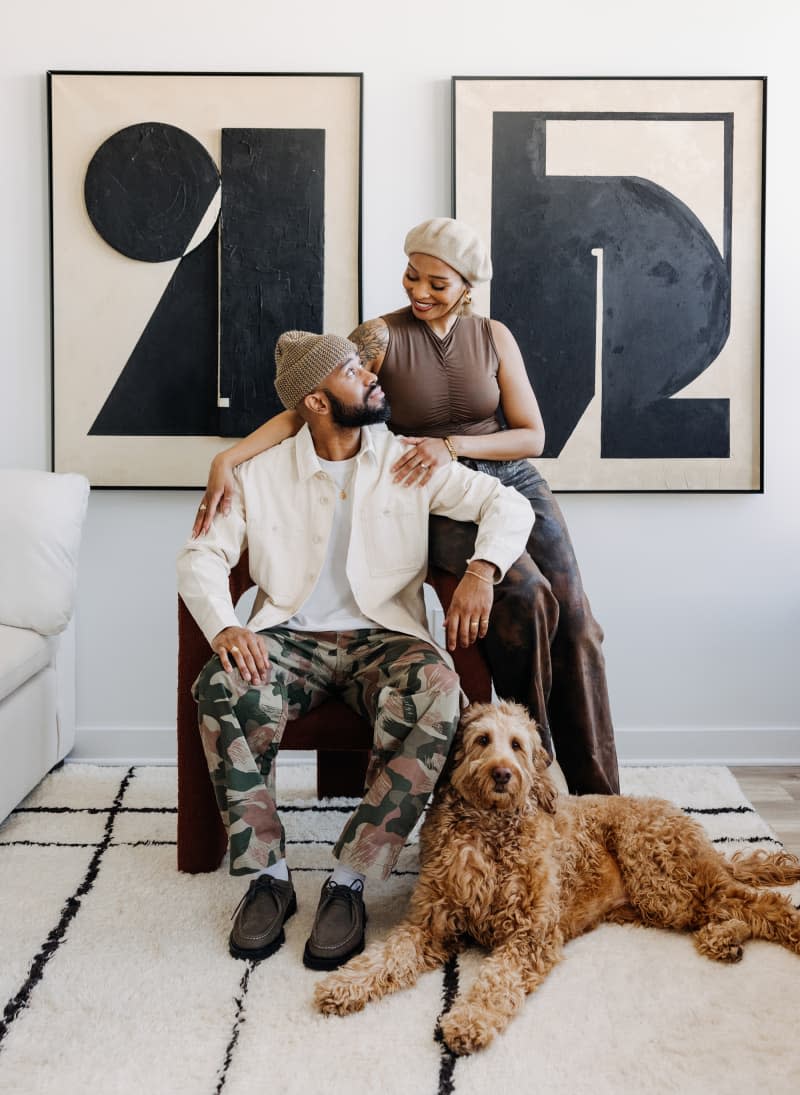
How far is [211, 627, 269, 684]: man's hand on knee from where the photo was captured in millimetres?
2006

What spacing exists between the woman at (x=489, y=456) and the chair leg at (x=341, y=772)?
21.7 inches

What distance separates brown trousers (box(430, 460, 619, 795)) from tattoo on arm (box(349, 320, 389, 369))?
0.34 meters

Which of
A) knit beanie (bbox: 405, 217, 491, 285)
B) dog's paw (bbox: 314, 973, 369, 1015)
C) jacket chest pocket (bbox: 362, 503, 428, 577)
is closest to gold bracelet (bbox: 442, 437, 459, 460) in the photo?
jacket chest pocket (bbox: 362, 503, 428, 577)

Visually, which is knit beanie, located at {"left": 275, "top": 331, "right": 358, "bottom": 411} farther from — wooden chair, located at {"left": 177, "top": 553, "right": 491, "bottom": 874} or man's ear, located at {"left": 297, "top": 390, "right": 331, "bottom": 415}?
wooden chair, located at {"left": 177, "top": 553, "right": 491, "bottom": 874}

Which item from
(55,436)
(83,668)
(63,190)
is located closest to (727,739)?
(83,668)

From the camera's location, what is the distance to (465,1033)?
1582mm

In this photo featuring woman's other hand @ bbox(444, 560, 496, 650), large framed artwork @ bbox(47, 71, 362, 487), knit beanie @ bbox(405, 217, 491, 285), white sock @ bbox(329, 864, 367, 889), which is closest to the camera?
white sock @ bbox(329, 864, 367, 889)

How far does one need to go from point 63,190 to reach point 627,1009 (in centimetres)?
261

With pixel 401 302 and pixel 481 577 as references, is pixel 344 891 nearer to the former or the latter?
pixel 481 577

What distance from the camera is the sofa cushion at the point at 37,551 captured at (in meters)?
2.64

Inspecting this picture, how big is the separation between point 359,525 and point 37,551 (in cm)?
98


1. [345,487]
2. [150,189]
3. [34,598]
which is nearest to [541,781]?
[345,487]

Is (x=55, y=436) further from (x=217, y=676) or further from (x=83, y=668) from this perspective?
(x=217, y=676)

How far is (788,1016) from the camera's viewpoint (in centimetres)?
167
